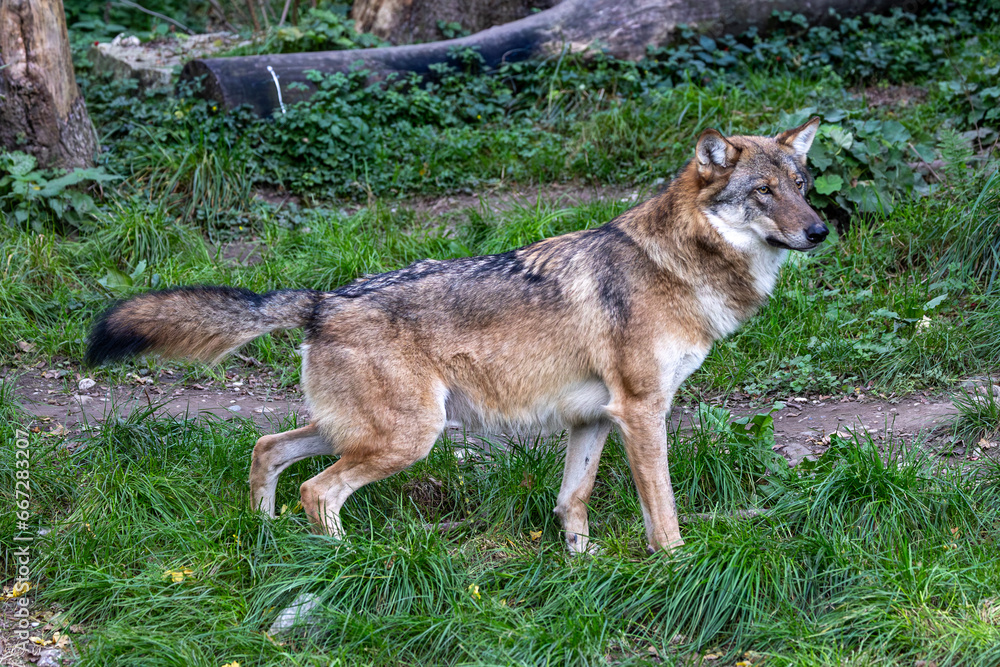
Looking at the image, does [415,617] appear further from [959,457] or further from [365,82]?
[365,82]

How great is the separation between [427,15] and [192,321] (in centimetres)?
743

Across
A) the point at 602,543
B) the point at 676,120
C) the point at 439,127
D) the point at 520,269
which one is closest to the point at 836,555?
the point at 602,543

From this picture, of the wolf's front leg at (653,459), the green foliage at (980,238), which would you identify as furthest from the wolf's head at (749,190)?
the green foliage at (980,238)

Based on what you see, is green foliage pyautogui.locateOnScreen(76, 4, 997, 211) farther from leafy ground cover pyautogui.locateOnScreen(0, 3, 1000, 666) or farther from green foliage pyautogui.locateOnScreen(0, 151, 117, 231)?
green foliage pyautogui.locateOnScreen(0, 151, 117, 231)

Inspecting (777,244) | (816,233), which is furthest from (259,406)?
(816,233)

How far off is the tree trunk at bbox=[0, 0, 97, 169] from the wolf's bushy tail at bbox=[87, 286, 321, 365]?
4236 mm

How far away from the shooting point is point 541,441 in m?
5.16

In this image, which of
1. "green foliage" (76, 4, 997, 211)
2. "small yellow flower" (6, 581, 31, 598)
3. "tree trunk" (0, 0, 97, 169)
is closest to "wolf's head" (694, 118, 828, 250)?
"green foliage" (76, 4, 997, 211)

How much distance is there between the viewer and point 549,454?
4.89 m

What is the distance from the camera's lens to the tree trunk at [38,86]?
285 inches

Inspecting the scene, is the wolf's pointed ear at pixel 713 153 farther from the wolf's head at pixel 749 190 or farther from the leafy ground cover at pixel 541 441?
the leafy ground cover at pixel 541 441

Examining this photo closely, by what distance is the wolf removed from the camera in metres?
4.14

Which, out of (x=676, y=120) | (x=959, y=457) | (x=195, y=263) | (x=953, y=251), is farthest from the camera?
(x=676, y=120)

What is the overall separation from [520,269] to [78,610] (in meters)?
2.74
